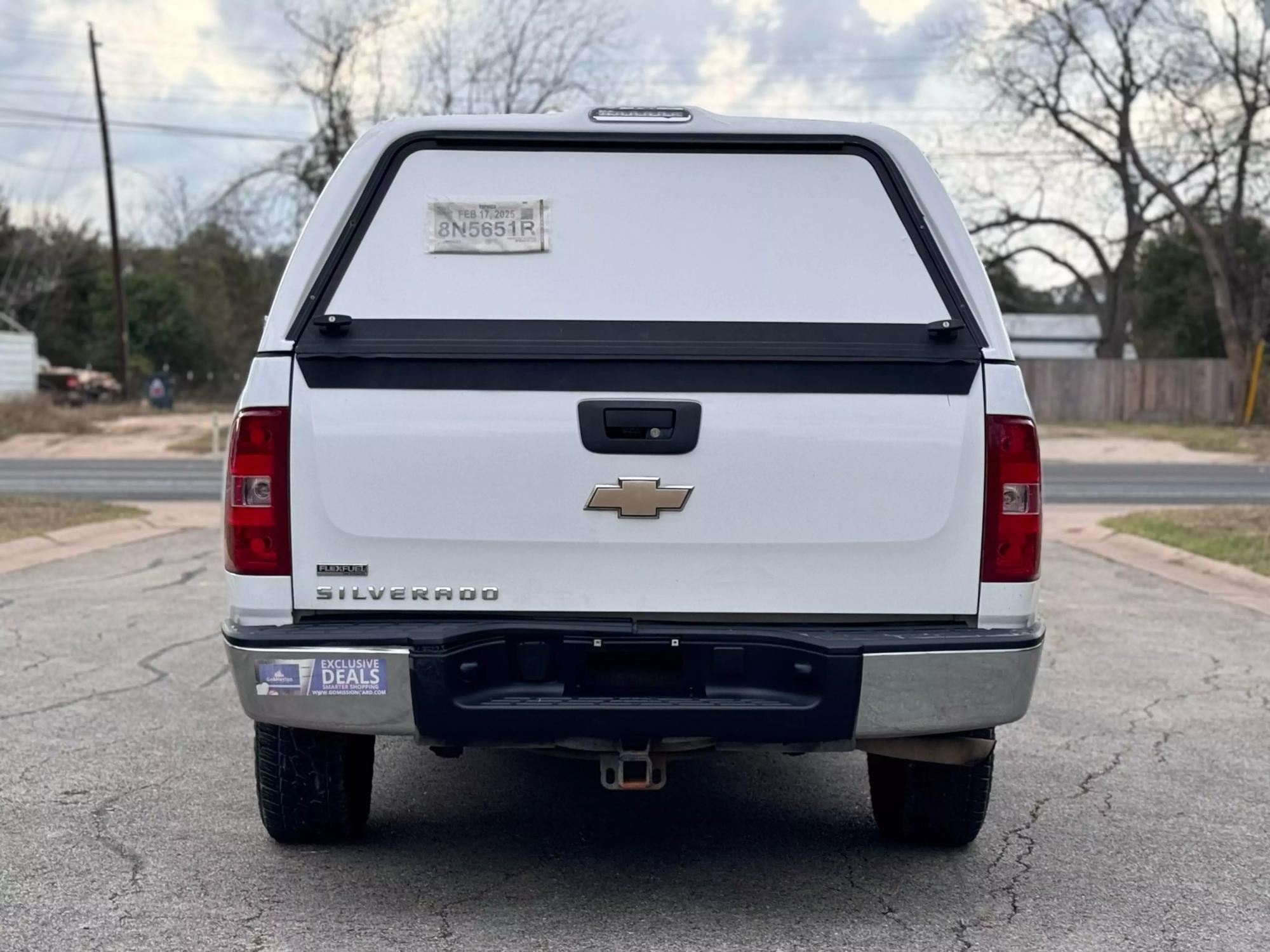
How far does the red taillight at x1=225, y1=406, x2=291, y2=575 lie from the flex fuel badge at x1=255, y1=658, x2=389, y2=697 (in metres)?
0.24

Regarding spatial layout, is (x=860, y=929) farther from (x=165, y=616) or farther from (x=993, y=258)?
(x=993, y=258)

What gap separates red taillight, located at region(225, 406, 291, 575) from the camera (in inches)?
154

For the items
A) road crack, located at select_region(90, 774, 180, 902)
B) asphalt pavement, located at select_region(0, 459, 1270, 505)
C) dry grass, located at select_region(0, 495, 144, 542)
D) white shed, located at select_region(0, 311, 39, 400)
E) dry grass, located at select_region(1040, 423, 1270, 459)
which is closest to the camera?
road crack, located at select_region(90, 774, 180, 902)

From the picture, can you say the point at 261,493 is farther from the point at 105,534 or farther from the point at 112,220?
the point at 112,220

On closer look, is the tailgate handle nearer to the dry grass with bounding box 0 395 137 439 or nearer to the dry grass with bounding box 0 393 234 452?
the dry grass with bounding box 0 393 234 452

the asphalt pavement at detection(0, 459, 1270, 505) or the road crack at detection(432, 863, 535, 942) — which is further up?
the road crack at detection(432, 863, 535, 942)

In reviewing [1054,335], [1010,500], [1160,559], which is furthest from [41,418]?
[1054,335]

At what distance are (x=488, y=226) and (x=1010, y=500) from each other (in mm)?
1598

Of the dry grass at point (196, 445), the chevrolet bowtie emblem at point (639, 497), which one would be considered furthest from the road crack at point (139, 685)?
the dry grass at point (196, 445)

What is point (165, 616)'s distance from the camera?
917cm

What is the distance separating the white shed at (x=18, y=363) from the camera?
126 ft

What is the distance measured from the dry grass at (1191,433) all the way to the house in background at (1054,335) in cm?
3213

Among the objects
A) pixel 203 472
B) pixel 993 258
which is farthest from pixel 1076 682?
pixel 993 258

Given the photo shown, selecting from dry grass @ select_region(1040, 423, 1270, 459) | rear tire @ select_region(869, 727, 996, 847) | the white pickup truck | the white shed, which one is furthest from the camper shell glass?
the white shed
